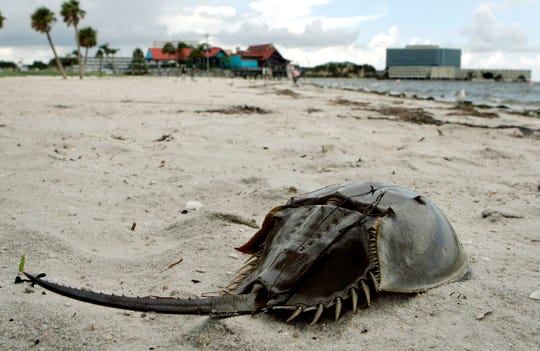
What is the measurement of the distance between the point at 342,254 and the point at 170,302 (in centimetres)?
64

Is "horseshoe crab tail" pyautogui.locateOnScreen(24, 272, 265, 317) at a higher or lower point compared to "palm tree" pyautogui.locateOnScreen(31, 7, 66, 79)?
lower

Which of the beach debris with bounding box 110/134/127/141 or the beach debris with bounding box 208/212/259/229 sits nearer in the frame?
the beach debris with bounding box 208/212/259/229

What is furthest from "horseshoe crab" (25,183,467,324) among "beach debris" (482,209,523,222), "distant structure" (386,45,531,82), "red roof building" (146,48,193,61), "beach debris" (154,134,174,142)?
"distant structure" (386,45,531,82)

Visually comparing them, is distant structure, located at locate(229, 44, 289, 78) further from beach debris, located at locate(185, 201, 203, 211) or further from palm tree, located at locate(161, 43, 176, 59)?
beach debris, located at locate(185, 201, 203, 211)

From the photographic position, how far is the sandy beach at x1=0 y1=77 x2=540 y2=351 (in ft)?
5.15

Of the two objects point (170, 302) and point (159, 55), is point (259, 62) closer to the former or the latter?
point (159, 55)

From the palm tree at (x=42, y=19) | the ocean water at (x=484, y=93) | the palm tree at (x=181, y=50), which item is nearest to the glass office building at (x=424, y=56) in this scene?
the palm tree at (x=181, y=50)

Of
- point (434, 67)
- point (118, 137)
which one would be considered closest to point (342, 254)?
point (118, 137)

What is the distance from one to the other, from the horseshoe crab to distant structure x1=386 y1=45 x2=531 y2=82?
345 ft

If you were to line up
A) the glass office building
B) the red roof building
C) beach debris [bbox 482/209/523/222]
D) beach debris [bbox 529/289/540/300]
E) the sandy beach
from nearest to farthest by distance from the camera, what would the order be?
the sandy beach → beach debris [bbox 529/289/540/300] → beach debris [bbox 482/209/523/222] → the red roof building → the glass office building

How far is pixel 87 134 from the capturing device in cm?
513

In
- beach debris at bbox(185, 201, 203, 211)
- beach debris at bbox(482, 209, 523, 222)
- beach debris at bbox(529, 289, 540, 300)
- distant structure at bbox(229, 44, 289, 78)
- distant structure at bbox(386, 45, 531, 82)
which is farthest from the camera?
distant structure at bbox(386, 45, 531, 82)

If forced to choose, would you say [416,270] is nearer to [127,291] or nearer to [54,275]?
[127,291]

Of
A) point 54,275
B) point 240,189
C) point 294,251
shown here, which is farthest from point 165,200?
point 294,251
